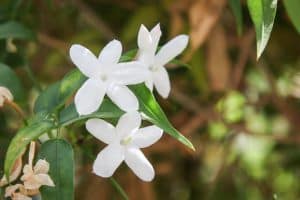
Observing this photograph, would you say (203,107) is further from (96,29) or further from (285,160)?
(285,160)

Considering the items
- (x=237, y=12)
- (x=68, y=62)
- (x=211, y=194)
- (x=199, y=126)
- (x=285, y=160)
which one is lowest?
(x=285, y=160)

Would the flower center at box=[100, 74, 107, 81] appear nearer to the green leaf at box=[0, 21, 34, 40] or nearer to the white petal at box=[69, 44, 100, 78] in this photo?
the white petal at box=[69, 44, 100, 78]

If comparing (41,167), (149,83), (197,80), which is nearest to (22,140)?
(41,167)

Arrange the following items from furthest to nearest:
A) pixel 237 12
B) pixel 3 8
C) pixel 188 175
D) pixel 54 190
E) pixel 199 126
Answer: pixel 188 175 < pixel 199 126 < pixel 3 8 < pixel 237 12 < pixel 54 190

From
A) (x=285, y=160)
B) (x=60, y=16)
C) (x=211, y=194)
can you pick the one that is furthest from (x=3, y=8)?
(x=285, y=160)

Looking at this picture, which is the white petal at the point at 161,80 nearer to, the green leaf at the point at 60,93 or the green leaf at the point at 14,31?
the green leaf at the point at 60,93

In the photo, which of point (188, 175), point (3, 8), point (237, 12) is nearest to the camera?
point (237, 12)

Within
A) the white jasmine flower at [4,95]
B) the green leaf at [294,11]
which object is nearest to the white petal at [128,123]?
the white jasmine flower at [4,95]
